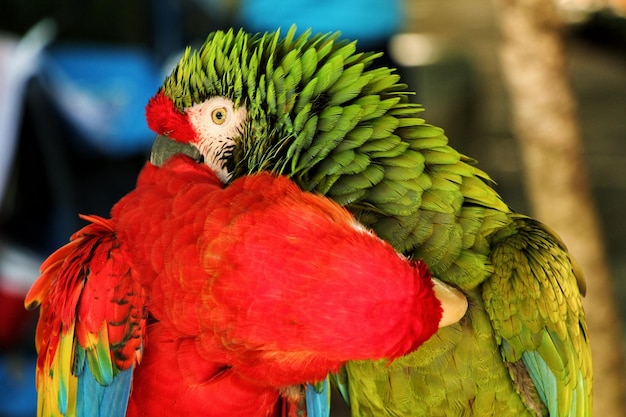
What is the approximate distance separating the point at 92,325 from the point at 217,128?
1.00 feet

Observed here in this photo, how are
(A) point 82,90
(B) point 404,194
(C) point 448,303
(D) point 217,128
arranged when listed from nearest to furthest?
(C) point 448,303
(B) point 404,194
(D) point 217,128
(A) point 82,90

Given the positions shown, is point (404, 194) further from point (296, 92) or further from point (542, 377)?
point (542, 377)

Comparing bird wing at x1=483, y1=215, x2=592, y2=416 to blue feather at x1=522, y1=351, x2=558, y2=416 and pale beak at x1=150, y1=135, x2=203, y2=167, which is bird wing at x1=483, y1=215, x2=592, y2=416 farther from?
pale beak at x1=150, y1=135, x2=203, y2=167

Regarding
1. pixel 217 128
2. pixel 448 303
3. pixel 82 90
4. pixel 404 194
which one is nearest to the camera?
pixel 448 303

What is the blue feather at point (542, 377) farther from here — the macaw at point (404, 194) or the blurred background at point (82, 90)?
the blurred background at point (82, 90)

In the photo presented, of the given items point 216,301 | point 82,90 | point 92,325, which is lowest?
point 82,90

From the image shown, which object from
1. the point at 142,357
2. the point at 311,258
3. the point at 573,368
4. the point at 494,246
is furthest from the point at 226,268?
the point at 573,368

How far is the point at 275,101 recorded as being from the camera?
94cm

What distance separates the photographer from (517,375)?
3.31 ft

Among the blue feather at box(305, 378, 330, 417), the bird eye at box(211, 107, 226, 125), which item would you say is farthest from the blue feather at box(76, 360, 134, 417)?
the bird eye at box(211, 107, 226, 125)

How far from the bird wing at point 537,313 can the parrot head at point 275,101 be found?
0.24 metres

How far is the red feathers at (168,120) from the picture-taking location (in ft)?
3.41

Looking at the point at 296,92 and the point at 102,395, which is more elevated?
the point at 296,92

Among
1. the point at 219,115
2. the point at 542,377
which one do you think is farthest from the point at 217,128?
the point at 542,377
